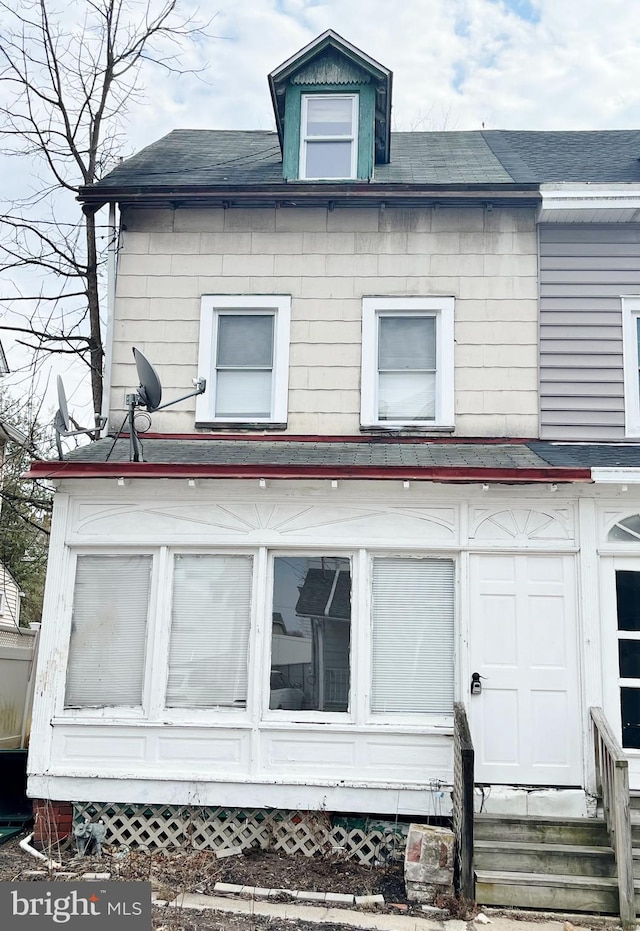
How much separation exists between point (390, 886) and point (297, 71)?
28.3 feet

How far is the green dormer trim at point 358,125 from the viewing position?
968cm

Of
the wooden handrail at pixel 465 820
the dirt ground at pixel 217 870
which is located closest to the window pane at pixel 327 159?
the wooden handrail at pixel 465 820

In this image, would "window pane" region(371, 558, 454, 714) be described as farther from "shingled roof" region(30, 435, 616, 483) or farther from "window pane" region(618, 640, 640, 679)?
"window pane" region(618, 640, 640, 679)

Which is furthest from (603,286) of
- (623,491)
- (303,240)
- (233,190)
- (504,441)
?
(233,190)

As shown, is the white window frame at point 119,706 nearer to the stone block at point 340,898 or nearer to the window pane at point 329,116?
the stone block at point 340,898

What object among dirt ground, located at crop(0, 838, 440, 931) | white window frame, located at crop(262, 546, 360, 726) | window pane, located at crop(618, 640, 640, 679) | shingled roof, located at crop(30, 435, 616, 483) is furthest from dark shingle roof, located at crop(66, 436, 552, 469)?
dirt ground, located at crop(0, 838, 440, 931)

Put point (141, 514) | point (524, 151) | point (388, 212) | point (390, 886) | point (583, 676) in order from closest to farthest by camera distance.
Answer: point (390, 886) → point (583, 676) → point (141, 514) → point (388, 212) → point (524, 151)

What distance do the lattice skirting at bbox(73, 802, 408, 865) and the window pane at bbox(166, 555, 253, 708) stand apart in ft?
3.15

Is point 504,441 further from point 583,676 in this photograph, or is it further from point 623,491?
point 583,676

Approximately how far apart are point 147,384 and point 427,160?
4894 millimetres

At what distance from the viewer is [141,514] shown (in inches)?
314

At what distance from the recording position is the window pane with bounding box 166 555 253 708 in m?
7.73

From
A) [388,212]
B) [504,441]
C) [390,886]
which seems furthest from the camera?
[388,212]

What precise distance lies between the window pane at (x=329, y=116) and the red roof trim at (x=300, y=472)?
15.1 ft
